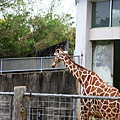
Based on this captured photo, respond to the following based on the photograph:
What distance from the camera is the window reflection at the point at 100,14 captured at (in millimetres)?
12406

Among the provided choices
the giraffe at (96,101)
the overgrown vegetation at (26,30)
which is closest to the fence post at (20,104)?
the giraffe at (96,101)

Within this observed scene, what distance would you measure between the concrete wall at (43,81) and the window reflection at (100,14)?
192 cm

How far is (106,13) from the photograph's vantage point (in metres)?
12.4

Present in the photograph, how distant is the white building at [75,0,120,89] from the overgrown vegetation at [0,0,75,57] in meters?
5.53

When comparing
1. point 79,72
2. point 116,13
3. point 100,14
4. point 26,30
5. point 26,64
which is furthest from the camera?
point 26,30

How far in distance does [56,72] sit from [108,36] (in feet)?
6.69

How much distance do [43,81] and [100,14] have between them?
9.45 feet

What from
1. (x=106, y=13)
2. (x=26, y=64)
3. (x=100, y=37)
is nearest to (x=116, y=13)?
(x=106, y=13)

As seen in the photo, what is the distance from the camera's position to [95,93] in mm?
8602

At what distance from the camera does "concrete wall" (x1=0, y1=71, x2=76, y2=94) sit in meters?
12.4

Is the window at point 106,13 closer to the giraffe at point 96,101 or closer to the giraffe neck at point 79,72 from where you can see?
the giraffe neck at point 79,72

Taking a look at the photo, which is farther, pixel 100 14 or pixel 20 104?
pixel 100 14

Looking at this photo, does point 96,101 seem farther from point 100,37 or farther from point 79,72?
point 100,37

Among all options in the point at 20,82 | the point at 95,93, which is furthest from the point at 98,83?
the point at 20,82
